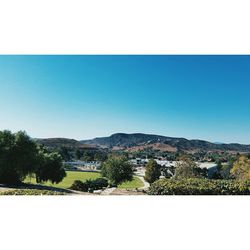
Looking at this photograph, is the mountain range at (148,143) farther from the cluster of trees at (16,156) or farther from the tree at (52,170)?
the tree at (52,170)

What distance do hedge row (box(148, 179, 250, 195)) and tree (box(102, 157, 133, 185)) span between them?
8155mm

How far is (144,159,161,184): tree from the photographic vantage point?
58.2ft

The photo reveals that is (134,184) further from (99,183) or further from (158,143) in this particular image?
(158,143)

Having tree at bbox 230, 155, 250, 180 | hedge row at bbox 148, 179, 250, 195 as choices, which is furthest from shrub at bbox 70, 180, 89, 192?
hedge row at bbox 148, 179, 250, 195

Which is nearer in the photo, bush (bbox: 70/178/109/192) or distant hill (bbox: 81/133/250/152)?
distant hill (bbox: 81/133/250/152)

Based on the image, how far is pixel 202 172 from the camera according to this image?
1620cm

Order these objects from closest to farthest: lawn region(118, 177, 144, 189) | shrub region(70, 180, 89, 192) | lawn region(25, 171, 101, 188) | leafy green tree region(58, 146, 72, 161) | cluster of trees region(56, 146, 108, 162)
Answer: lawn region(118, 177, 144, 189) < cluster of trees region(56, 146, 108, 162) < leafy green tree region(58, 146, 72, 161) < shrub region(70, 180, 89, 192) < lawn region(25, 171, 101, 188)

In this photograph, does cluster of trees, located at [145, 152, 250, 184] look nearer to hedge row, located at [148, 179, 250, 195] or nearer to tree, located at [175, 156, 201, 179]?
tree, located at [175, 156, 201, 179]
